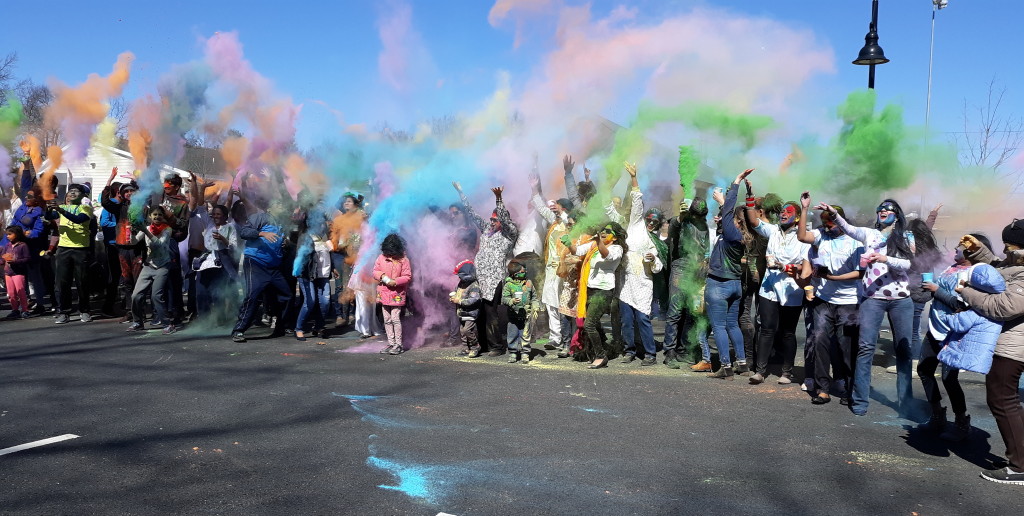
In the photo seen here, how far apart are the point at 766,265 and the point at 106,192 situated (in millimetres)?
8900

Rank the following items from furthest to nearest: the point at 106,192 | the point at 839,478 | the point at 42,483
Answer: the point at 106,192 < the point at 839,478 < the point at 42,483

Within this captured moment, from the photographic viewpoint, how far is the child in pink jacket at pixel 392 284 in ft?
28.8

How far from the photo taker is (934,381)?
564 centimetres

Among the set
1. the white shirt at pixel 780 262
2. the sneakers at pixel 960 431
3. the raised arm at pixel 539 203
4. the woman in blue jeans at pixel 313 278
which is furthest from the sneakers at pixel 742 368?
the woman in blue jeans at pixel 313 278

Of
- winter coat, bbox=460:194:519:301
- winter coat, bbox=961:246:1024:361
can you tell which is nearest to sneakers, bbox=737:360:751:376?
winter coat, bbox=460:194:519:301

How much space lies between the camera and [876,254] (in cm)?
567

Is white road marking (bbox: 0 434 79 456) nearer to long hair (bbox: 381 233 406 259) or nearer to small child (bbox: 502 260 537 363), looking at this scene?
long hair (bbox: 381 233 406 259)

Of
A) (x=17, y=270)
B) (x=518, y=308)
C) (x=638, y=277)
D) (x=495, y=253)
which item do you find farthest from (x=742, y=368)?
(x=17, y=270)

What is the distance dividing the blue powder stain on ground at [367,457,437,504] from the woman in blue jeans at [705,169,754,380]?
3.83 metres

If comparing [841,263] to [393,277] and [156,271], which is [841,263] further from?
[156,271]

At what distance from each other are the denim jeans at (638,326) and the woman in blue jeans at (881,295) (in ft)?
7.68

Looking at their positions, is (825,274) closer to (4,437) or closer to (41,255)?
(4,437)

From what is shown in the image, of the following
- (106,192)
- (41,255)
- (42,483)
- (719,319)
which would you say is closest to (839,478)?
(719,319)

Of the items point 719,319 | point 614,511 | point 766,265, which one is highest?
point 766,265
